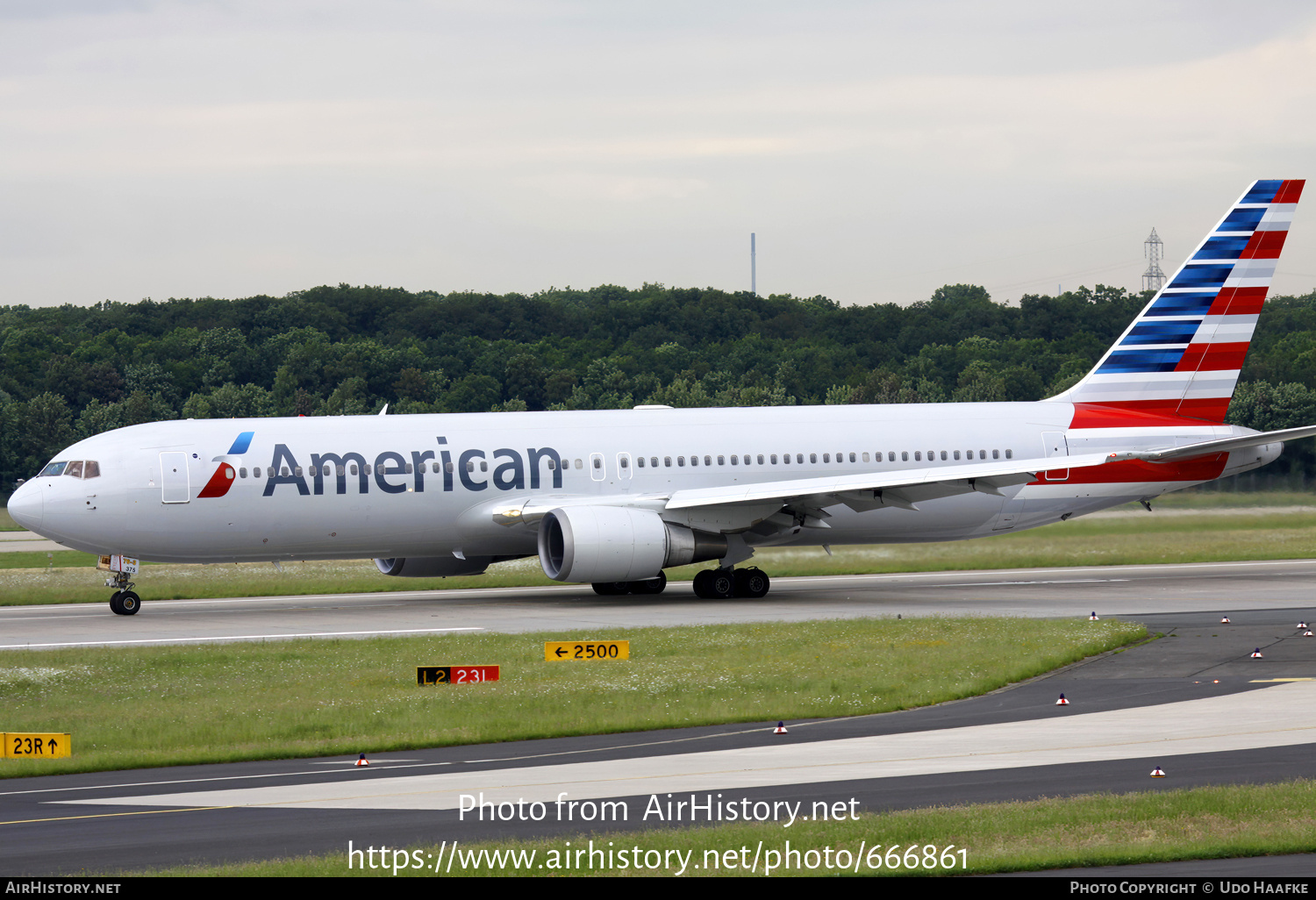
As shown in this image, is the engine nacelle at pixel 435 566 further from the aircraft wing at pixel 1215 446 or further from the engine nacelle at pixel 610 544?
the aircraft wing at pixel 1215 446

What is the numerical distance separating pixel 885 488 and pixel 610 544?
231 inches

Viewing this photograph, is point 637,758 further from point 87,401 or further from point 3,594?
point 87,401

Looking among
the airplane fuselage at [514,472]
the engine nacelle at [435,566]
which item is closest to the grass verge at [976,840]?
the airplane fuselage at [514,472]

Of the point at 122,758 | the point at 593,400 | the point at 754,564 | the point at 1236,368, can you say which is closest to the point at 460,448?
the point at 754,564

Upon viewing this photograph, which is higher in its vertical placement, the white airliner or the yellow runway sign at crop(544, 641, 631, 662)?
the white airliner

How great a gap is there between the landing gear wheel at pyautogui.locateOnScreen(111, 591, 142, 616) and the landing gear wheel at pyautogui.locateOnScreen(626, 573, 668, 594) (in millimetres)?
10718

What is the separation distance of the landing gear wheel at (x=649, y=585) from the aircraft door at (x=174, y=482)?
10059mm

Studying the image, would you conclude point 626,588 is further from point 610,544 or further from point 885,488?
point 885,488

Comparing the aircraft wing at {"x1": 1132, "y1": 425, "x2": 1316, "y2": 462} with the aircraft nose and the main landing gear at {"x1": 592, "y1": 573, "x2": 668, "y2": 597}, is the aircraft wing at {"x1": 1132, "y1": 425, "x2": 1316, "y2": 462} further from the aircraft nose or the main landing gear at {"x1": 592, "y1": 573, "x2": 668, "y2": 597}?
the aircraft nose

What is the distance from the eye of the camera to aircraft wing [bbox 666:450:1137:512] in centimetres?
3061

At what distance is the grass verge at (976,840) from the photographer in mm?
10469

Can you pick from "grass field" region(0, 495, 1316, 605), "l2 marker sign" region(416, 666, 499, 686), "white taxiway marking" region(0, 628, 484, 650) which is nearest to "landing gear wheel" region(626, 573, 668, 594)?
"grass field" region(0, 495, 1316, 605)

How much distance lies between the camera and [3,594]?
117ft

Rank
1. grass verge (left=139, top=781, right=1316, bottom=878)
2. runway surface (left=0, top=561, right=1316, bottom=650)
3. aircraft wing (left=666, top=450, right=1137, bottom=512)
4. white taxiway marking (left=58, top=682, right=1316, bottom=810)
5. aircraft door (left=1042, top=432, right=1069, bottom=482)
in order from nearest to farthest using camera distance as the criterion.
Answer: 1. grass verge (left=139, top=781, right=1316, bottom=878)
2. white taxiway marking (left=58, top=682, right=1316, bottom=810)
3. runway surface (left=0, top=561, right=1316, bottom=650)
4. aircraft wing (left=666, top=450, right=1137, bottom=512)
5. aircraft door (left=1042, top=432, right=1069, bottom=482)
